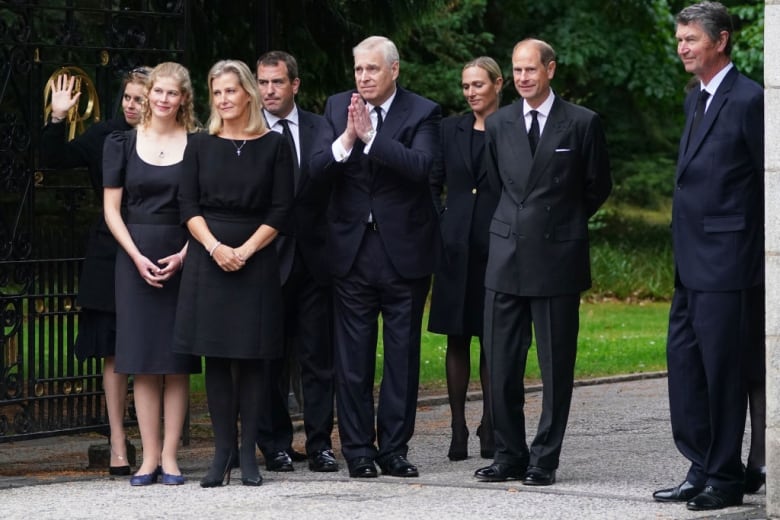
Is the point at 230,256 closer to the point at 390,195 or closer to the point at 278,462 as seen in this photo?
the point at 390,195

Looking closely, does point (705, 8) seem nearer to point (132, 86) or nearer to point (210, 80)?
point (210, 80)

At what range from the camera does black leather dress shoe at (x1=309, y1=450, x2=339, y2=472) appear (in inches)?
345

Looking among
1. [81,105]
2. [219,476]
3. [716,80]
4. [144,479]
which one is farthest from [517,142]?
[81,105]

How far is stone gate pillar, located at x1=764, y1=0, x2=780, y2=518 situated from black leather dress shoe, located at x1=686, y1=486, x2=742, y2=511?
0.35m

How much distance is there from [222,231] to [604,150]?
78.0 inches

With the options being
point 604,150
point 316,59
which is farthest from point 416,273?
point 316,59

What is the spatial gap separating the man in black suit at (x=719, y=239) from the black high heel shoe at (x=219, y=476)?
6.81ft

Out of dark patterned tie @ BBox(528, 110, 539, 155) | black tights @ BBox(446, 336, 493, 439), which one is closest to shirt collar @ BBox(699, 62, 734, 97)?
dark patterned tie @ BBox(528, 110, 539, 155)

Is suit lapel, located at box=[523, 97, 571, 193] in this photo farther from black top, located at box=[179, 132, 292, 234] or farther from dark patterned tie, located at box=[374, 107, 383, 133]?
black top, located at box=[179, 132, 292, 234]

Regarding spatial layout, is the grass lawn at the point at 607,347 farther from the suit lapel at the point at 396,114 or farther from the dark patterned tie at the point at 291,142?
the suit lapel at the point at 396,114

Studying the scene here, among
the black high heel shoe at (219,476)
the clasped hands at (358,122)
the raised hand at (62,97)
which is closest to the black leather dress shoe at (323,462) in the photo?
the black high heel shoe at (219,476)

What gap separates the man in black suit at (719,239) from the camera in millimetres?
7543

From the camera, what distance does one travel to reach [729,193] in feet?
24.8

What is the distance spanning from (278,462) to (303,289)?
0.93 meters
